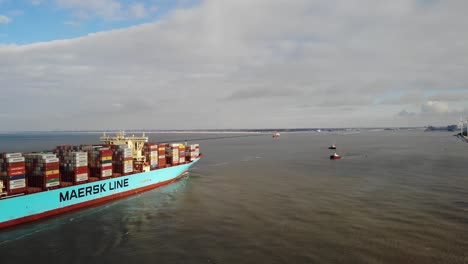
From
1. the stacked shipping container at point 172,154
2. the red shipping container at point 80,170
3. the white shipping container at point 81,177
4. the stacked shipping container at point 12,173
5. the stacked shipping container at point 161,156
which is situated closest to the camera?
the stacked shipping container at point 12,173

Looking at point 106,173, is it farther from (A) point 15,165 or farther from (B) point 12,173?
(B) point 12,173

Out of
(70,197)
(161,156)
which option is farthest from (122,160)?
(161,156)

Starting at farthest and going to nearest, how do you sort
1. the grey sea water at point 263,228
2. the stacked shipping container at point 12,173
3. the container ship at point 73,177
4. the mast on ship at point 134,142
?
the mast on ship at point 134,142 → the container ship at point 73,177 → the stacked shipping container at point 12,173 → the grey sea water at point 263,228

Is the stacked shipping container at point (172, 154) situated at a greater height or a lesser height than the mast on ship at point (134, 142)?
lesser

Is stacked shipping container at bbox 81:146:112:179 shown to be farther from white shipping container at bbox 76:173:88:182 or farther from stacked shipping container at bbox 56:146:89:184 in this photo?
stacked shipping container at bbox 56:146:89:184

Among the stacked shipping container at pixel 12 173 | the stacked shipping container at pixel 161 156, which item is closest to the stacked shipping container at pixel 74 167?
the stacked shipping container at pixel 12 173

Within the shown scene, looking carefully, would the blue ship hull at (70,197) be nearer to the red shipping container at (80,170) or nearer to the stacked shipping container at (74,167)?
the stacked shipping container at (74,167)

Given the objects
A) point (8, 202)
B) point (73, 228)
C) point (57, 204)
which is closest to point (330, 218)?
point (73, 228)
